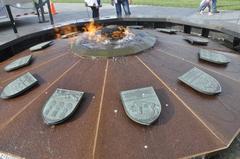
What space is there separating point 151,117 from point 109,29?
1.79 metres

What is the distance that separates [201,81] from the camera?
264 cm

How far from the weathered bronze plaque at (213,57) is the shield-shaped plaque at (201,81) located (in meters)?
0.46

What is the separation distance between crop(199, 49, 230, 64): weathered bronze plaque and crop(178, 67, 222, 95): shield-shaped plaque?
1.51ft

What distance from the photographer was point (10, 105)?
2.71 meters

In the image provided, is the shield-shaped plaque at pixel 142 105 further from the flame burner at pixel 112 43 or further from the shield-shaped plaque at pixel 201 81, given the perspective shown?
the flame burner at pixel 112 43

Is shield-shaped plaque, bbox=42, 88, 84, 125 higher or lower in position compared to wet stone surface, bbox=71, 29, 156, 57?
lower

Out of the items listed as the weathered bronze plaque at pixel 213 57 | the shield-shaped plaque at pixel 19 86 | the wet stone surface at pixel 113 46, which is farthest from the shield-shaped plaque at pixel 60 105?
the weathered bronze plaque at pixel 213 57

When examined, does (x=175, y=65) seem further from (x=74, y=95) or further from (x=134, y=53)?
(x=74, y=95)

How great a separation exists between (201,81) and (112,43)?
139 centimetres

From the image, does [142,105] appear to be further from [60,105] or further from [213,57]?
[213,57]

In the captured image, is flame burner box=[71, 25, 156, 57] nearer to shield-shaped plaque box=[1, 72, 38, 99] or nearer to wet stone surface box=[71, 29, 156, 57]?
wet stone surface box=[71, 29, 156, 57]

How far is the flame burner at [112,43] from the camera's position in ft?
10.2

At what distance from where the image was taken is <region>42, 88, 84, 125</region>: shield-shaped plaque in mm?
2283

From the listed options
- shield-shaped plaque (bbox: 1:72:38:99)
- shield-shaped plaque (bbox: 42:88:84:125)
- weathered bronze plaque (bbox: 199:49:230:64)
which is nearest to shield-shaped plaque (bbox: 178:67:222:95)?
weathered bronze plaque (bbox: 199:49:230:64)
